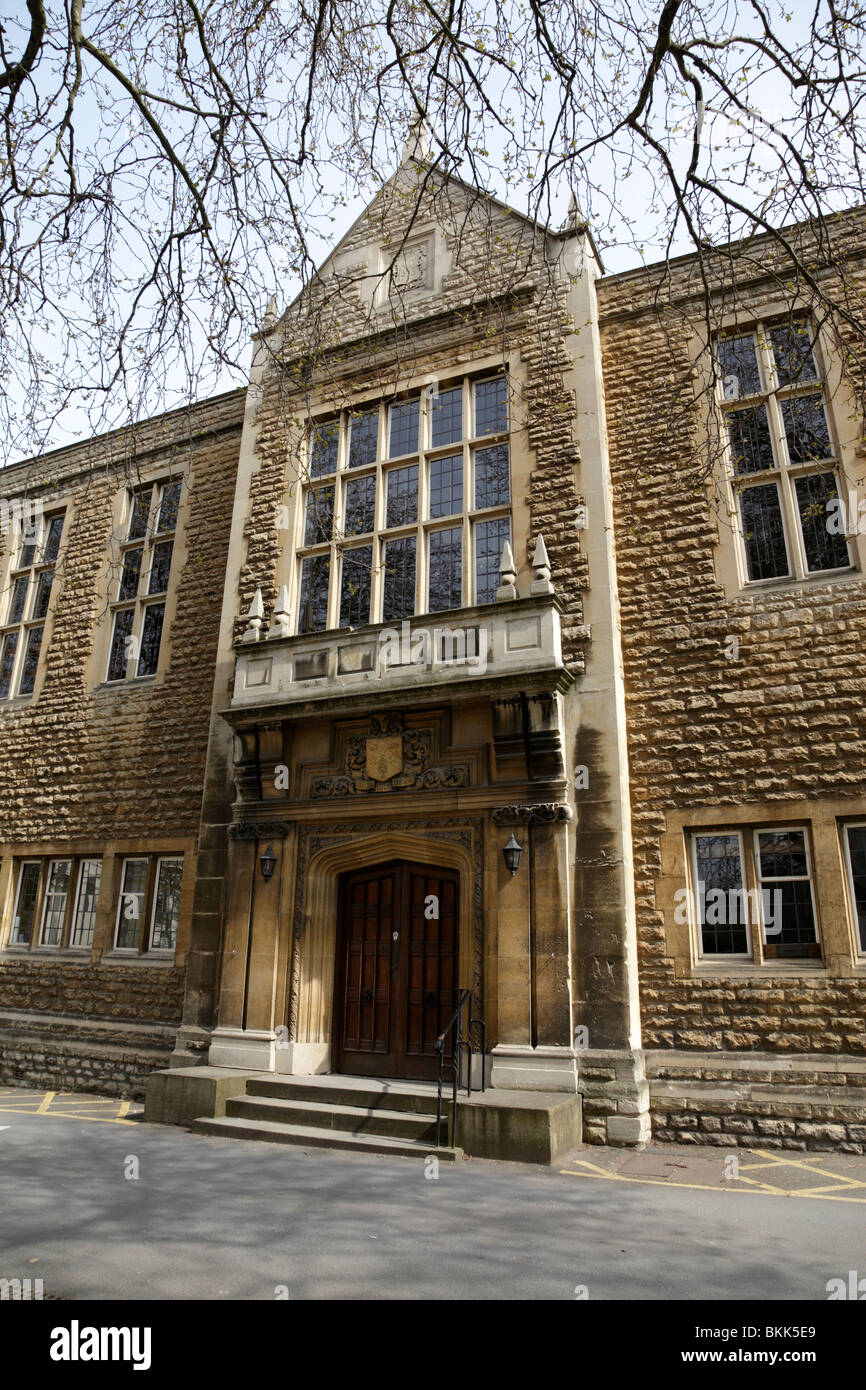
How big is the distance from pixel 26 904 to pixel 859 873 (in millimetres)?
11448

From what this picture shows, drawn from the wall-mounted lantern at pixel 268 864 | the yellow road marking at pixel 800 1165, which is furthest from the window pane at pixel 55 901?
the yellow road marking at pixel 800 1165

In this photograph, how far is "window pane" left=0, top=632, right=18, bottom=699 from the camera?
15.0m

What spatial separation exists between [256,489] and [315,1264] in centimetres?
1000

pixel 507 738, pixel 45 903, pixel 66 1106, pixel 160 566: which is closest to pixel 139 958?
pixel 66 1106

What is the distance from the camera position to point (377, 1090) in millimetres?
8570

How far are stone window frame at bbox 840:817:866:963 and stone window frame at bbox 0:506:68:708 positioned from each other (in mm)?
12000

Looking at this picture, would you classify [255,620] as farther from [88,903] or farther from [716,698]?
[716,698]

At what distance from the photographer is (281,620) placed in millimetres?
10867

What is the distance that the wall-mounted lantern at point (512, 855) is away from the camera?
8.70 m

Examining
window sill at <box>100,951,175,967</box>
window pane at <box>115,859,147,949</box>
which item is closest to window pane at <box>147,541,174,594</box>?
window pane at <box>115,859,147,949</box>

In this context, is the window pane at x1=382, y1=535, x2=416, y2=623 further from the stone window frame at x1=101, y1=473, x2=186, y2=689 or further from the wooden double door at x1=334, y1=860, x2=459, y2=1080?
the stone window frame at x1=101, y1=473, x2=186, y2=689

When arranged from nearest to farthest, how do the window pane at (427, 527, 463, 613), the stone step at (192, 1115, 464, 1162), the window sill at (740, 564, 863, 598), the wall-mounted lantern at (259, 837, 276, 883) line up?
1. the stone step at (192, 1115, 464, 1162)
2. the window sill at (740, 564, 863, 598)
3. the wall-mounted lantern at (259, 837, 276, 883)
4. the window pane at (427, 527, 463, 613)
